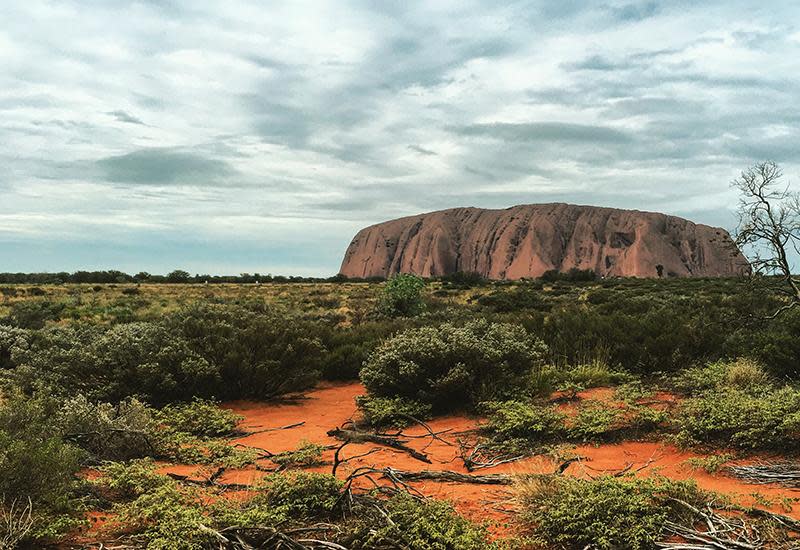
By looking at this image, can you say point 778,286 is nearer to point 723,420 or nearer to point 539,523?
point 723,420

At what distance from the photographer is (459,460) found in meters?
5.70

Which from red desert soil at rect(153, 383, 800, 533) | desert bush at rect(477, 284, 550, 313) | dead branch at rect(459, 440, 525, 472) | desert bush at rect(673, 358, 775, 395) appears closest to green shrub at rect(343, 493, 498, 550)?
red desert soil at rect(153, 383, 800, 533)

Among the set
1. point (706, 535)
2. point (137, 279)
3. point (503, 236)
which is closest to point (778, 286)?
point (706, 535)

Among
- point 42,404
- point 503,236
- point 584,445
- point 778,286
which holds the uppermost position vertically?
point 503,236

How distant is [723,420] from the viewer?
5.75 meters

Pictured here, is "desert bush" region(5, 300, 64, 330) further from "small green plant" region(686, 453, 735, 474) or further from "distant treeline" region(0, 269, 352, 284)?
"distant treeline" region(0, 269, 352, 284)

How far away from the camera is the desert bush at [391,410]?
7.24m

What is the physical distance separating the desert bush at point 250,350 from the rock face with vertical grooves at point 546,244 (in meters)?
93.4

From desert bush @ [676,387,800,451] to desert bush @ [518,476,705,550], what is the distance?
176 centimetres

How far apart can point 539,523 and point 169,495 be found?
2.56 m

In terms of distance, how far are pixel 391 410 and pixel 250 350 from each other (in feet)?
9.22

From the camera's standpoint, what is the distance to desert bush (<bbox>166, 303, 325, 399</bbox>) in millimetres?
8688

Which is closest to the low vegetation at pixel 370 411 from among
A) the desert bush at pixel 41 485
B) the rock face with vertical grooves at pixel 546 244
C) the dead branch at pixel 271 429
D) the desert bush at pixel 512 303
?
the desert bush at pixel 41 485

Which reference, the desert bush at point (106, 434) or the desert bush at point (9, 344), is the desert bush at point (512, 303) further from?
the desert bush at point (106, 434)
